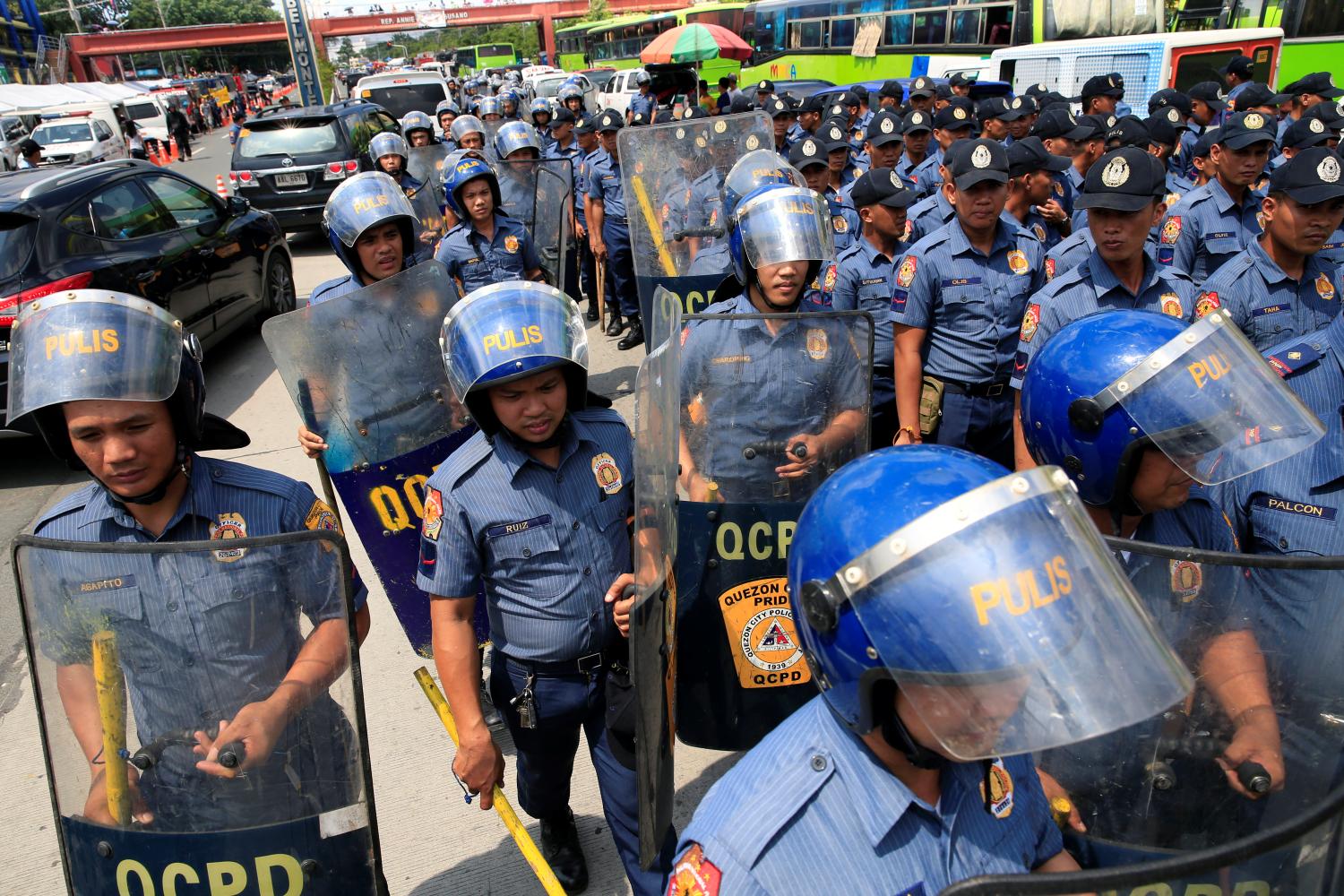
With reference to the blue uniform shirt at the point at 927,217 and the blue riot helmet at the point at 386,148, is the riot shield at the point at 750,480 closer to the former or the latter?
the blue uniform shirt at the point at 927,217

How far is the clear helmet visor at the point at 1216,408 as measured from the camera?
189 cm

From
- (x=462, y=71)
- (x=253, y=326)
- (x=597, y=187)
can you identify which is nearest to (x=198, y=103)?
(x=462, y=71)

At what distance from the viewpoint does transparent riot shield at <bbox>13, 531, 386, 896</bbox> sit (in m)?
1.73

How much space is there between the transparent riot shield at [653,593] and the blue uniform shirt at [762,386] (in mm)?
519

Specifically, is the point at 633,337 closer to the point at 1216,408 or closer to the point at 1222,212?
the point at 1222,212

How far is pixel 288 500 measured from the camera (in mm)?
2160

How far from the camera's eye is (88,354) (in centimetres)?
189

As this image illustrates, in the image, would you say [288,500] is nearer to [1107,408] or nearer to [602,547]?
[602,547]

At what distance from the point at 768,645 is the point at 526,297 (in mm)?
1246

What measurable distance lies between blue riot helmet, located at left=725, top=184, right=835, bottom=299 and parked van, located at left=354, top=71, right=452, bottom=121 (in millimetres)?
19431

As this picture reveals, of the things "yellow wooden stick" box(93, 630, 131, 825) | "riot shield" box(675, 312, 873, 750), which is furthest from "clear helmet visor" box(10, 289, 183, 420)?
"riot shield" box(675, 312, 873, 750)

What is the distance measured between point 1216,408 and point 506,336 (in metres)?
1.56

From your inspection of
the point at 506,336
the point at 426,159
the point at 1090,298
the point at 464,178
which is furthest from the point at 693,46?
the point at 506,336

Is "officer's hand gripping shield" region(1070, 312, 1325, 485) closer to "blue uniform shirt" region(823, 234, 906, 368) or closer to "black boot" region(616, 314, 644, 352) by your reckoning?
"blue uniform shirt" region(823, 234, 906, 368)
